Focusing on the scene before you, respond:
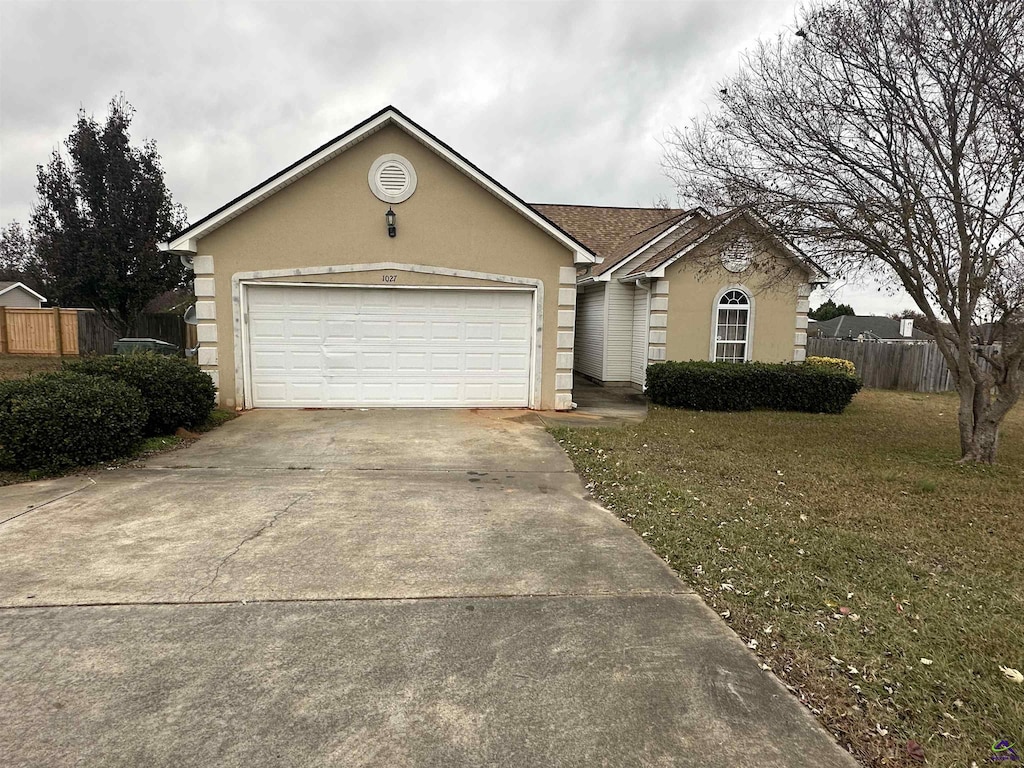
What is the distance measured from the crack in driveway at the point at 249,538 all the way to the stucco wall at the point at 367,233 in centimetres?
549

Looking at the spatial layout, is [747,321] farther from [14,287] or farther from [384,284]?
[14,287]

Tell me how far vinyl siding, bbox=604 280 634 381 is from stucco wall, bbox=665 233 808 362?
1611mm

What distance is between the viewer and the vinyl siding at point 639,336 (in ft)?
48.5

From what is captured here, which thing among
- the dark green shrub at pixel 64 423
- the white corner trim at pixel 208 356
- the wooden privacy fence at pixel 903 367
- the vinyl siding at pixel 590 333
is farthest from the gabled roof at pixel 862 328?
the dark green shrub at pixel 64 423

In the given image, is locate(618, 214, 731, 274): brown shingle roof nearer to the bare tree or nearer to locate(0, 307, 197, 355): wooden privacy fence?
the bare tree

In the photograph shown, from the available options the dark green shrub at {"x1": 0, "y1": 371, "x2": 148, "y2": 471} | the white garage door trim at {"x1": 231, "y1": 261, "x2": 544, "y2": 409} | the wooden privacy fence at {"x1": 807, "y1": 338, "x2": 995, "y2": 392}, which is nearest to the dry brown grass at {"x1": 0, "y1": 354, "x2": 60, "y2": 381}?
the white garage door trim at {"x1": 231, "y1": 261, "x2": 544, "y2": 409}

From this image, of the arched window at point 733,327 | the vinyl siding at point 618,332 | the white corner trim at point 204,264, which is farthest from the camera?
the vinyl siding at point 618,332

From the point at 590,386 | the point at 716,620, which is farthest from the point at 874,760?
the point at 590,386

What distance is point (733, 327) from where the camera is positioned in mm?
14789

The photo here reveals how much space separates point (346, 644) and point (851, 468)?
6868mm

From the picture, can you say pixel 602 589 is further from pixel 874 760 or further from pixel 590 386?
pixel 590 386

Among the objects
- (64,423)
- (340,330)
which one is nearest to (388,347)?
(340,330)

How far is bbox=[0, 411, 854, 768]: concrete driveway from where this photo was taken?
8.50 ft

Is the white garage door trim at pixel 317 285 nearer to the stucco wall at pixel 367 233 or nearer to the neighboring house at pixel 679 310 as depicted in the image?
the stucco wall at pixel 367 233
